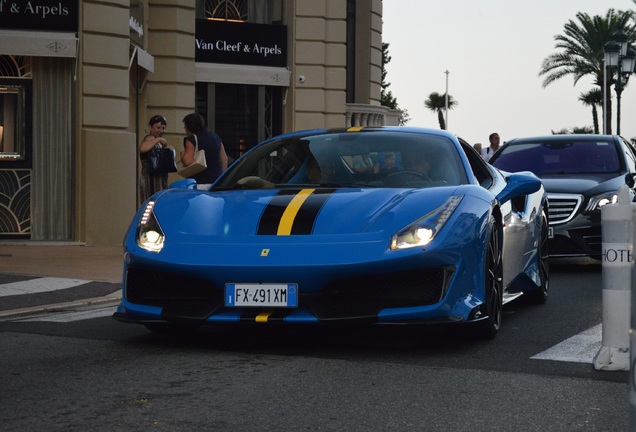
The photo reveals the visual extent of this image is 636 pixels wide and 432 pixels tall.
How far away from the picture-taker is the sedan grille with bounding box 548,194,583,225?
13609 millimetres

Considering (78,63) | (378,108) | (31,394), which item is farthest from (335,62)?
(31,394)

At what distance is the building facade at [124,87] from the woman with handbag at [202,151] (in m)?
4.41

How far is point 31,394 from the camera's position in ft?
19.3

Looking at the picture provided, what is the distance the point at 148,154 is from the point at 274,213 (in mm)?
8220

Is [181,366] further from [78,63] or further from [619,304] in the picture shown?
[78,63]

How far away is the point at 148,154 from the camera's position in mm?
15469

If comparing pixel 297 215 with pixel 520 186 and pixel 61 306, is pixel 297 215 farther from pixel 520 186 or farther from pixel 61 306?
pixel 61 306

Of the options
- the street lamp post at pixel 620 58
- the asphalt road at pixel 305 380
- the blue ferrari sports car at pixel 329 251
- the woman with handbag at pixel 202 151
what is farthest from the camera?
the street lamp post at pixel 620 58

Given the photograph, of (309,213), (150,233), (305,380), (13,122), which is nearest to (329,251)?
(309,213)

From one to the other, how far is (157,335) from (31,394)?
226cm

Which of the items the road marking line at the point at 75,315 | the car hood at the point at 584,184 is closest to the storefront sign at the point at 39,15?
the car hood at the point at 584,184

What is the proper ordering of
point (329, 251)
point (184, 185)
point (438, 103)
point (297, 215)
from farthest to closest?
point (438, 103) → point (184, 185) → point (297, 215) → point (329, 251)

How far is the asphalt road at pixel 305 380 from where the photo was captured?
17.4 ft

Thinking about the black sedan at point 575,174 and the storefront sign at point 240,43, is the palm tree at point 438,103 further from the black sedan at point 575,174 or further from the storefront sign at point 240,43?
the black sedan at point 575,174
